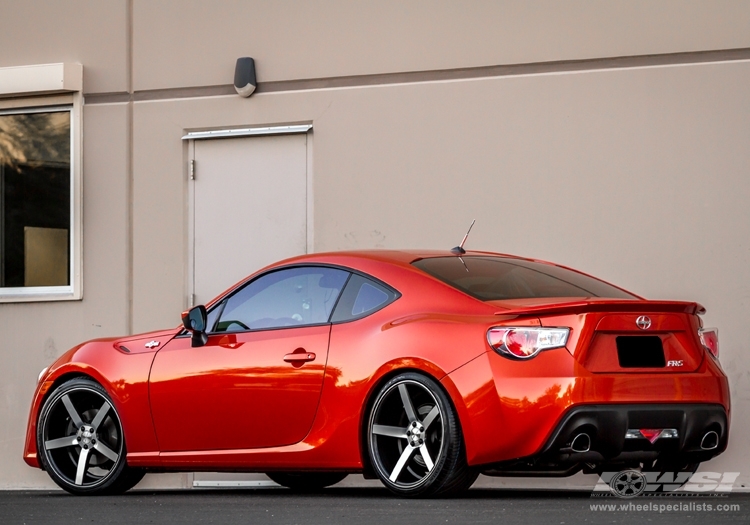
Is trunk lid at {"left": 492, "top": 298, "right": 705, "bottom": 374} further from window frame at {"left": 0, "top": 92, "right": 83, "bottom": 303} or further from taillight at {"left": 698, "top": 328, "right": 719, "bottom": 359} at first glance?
window frame at {"left": 0, "top": 92, "right": 83, "bottom": 303}

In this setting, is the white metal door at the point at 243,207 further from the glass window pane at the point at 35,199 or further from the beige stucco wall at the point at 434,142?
the glass window pane at the point at 35,199

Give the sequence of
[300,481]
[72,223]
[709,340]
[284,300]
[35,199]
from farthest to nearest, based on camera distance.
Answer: [35,199] → [72,223] → [300,481] → [284,300] → [709,340]

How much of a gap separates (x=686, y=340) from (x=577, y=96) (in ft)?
14.4

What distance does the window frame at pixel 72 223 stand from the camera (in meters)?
12.0

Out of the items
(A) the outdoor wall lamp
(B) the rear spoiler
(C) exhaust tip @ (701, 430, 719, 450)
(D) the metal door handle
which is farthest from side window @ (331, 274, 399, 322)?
(A) the outdoor wall lamp

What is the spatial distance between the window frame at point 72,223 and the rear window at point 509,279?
19.3 ft

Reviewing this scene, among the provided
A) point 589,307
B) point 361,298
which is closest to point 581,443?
point 589,307

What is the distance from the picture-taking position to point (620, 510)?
5742 millimetres

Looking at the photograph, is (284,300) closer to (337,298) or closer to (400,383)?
(337,298)

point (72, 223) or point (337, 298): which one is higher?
point (72, 223)

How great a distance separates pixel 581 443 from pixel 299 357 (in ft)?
5.63

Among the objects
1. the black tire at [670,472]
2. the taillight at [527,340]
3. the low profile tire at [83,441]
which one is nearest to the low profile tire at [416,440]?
the taillight at [527,340]

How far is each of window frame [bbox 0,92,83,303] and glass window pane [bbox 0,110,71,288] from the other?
3.0 inches

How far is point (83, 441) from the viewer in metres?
7.82
